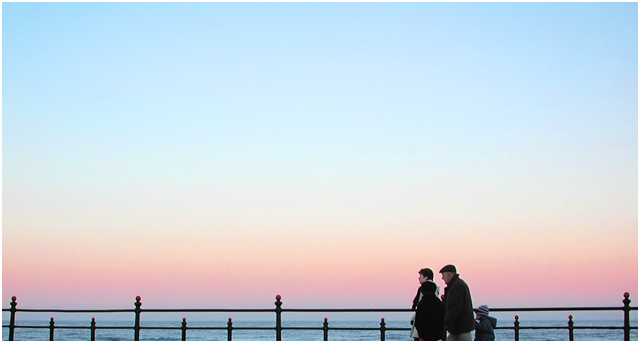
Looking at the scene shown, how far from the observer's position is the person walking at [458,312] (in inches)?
409

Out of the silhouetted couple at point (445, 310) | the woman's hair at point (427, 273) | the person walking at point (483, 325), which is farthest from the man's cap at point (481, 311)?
the woman's hair at point (427, 273)

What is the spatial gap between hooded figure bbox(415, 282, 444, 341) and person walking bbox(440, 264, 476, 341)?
0.13 meters

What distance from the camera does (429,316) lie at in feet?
34.8

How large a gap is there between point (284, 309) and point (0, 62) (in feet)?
→ 24.3

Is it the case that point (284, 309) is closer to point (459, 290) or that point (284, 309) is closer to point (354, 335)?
point (459, 290)

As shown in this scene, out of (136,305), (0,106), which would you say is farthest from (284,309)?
(0,106)

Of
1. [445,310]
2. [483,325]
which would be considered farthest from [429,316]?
[483,325]

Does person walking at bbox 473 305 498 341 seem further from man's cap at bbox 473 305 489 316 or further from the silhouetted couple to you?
the silhouetted couple

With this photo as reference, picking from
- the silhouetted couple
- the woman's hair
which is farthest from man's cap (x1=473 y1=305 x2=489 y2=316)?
the woman's hair

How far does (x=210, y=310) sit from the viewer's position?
16.5 meters

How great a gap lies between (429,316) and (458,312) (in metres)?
0.44

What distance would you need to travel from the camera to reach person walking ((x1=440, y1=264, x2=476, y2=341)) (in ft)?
34.1

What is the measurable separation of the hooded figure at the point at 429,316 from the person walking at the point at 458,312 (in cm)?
13

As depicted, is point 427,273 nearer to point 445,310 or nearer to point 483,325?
point 445,310
